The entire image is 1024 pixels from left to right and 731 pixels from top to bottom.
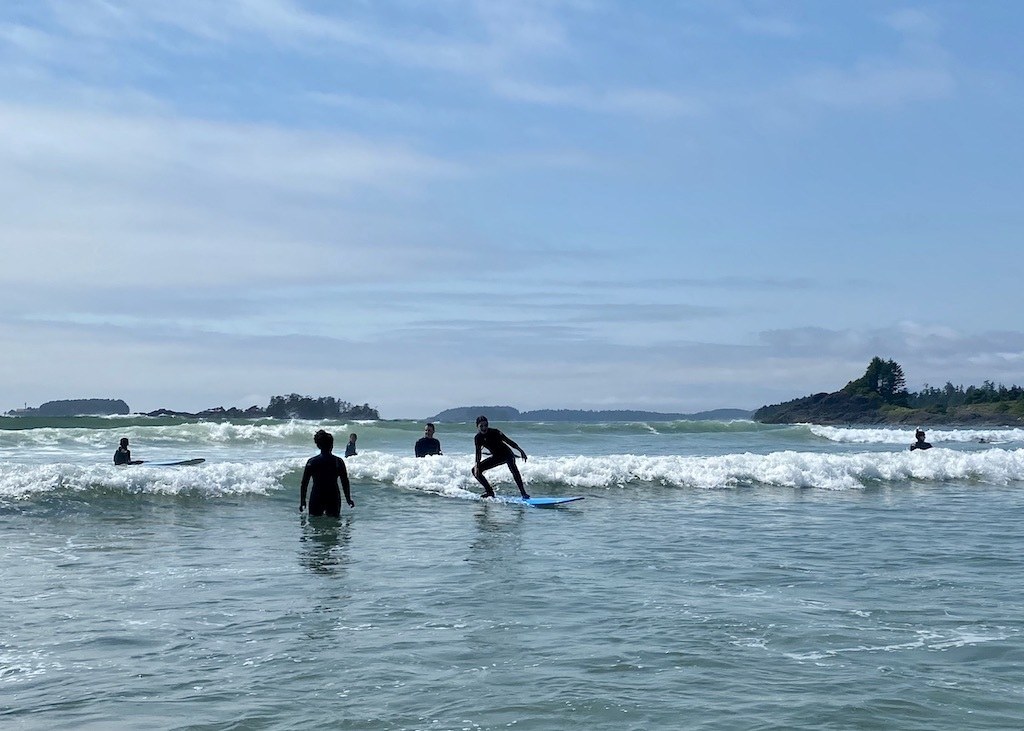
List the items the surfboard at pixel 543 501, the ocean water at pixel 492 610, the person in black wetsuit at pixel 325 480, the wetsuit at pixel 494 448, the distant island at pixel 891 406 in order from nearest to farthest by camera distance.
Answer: the ocean water at pixel 492 610
the person in black wetsuit at pixel 325 480
the surfboard at pixel 543 501
the wetsuit at pixel 494 448
the distant island at pixel 891 406

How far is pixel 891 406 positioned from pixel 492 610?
14919 cm

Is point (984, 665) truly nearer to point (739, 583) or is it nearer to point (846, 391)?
point (739, 583)

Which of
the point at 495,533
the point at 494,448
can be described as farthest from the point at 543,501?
the point at 495,533

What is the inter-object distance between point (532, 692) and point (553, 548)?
22.1 ft

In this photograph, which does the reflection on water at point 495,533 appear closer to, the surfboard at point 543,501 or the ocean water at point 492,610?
the ocean water at point 492,610

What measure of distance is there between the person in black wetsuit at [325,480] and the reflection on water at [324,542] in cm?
22

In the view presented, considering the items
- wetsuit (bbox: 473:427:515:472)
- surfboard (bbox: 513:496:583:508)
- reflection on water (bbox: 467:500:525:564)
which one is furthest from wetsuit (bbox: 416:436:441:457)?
surfboard (bbox: 513:496:583:508)

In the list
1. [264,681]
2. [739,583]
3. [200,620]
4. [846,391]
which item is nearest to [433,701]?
[264,681]

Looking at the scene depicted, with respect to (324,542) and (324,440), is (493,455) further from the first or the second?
(324,542)

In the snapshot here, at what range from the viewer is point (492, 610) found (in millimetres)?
8922

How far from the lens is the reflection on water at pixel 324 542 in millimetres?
11703

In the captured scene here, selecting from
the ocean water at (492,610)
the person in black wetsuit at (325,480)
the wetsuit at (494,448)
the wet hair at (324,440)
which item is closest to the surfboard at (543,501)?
the ocean water at (492,610)

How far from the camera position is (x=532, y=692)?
637 centimetres

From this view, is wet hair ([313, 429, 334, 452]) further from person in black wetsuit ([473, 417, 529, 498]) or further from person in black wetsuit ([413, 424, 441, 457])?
person in black wetsuit ([413, 424, 441, 457])
